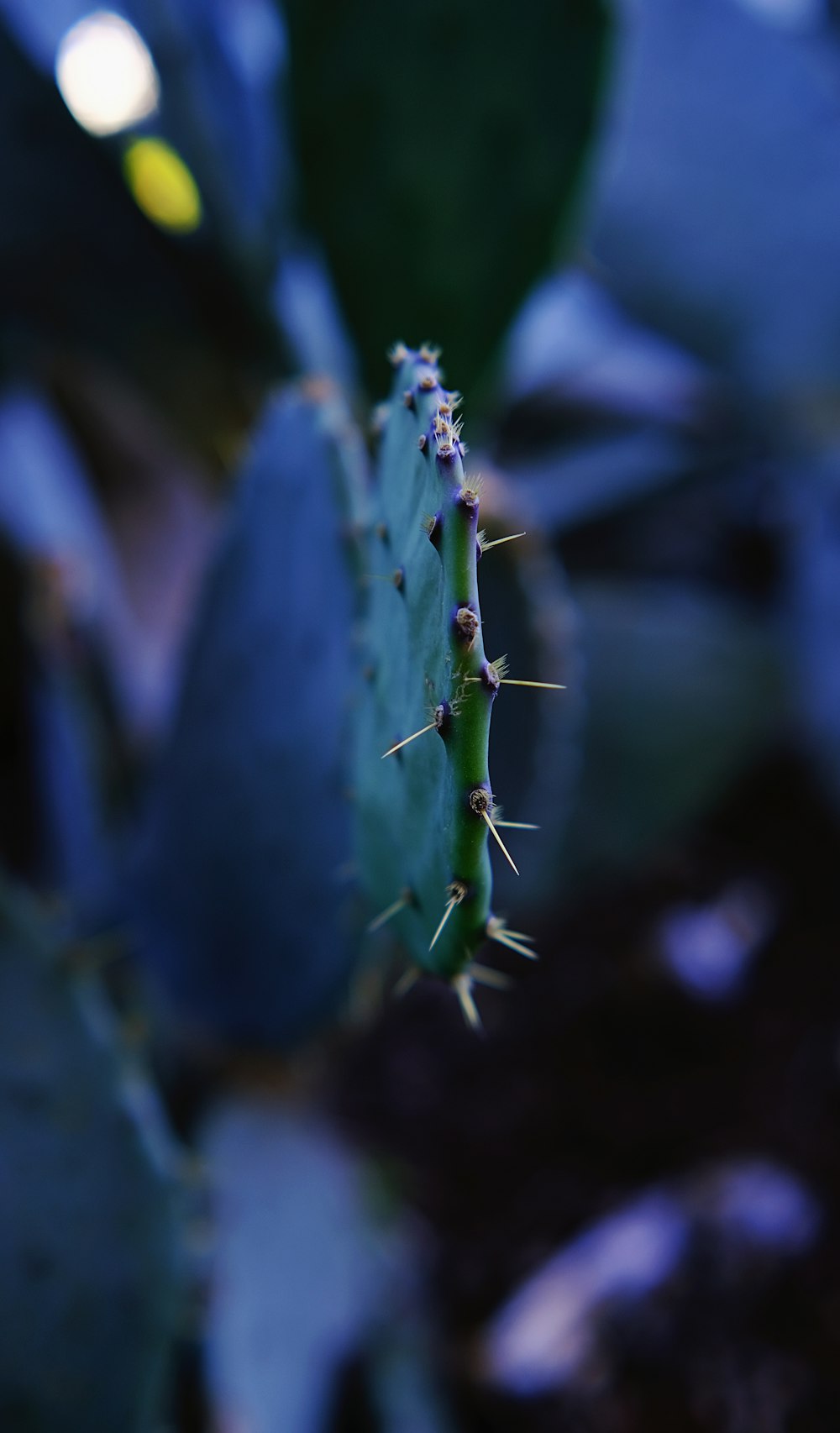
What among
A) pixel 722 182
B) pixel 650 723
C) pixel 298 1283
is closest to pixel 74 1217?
pixel 298 1283

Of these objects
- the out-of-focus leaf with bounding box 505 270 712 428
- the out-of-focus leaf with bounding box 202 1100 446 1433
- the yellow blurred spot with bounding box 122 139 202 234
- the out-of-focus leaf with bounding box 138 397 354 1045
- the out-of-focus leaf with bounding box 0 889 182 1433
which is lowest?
the out-of-focus leaf with bounding box 202 1100 446 1433

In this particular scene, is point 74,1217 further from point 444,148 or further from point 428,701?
point 444,148

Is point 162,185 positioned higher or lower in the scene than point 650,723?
higher

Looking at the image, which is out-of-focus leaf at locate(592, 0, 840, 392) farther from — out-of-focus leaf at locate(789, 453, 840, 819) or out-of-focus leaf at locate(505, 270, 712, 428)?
out-of-focus leaf at locate(789, 453, 840, 819)

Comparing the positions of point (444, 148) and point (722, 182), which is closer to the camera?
point (444, 148)

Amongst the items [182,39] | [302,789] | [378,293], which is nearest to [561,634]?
[378,293]

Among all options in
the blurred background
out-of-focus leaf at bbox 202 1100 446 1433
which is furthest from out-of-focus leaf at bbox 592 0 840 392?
out-of-focus leaf at bbox 202 1100 446 1433
